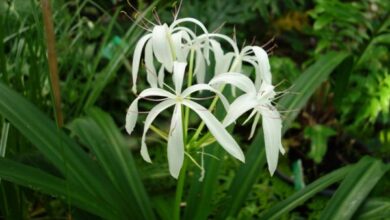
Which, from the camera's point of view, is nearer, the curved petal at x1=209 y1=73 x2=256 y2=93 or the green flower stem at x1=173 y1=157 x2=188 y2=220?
the curved petal at x1=209 y1=73 x2=256 y2=93

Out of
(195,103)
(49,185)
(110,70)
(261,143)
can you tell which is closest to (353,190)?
(261,143)

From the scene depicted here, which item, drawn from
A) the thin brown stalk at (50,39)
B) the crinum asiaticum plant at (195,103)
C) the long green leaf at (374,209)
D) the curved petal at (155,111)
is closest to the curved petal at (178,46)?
the crinum asiaticum plant at (195,103)

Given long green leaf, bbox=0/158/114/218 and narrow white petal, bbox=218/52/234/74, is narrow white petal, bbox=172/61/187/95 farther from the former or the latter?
long green leaf, bbox=0/158/114/218

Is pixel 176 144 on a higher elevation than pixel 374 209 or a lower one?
higher

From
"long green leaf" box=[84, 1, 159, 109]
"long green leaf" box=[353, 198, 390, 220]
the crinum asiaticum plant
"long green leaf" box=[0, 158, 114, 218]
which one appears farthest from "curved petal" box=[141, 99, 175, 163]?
"long green leaf" box=[84, 1, 159, 109]

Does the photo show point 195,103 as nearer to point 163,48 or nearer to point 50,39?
point 163,48

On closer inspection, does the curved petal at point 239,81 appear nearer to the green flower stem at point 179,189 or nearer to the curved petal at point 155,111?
the curved petal at point 155,111

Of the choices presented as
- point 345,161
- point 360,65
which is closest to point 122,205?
Answer: point 345,161
